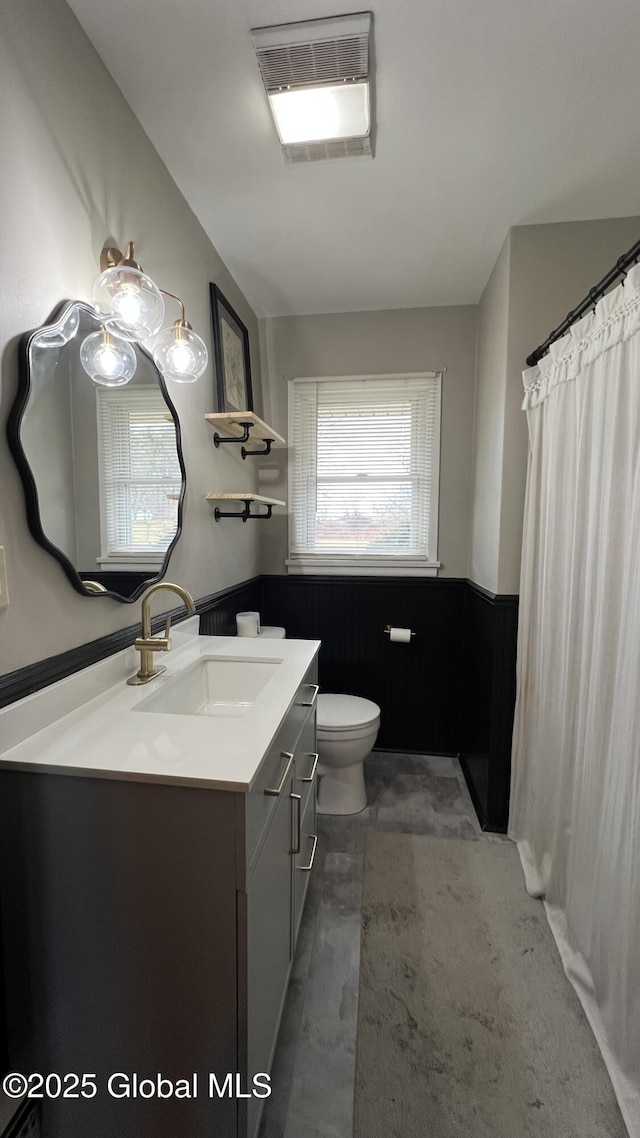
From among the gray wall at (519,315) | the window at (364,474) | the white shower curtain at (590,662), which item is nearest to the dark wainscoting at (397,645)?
the window at (364,474)

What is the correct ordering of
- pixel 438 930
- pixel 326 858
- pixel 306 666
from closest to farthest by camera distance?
1. pixel 306 666
2. pixel 438 930
3. pixel 326 858

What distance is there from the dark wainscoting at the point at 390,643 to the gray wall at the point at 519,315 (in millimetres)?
523

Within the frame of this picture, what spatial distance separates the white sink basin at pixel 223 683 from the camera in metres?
1.37

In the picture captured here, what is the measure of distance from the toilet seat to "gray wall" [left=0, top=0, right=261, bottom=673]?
3.06ft

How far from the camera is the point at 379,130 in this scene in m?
1.41

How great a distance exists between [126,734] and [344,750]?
1.29m

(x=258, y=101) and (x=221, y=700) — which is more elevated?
(x=258, y=101)

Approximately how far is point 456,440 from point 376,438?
0.44 meters

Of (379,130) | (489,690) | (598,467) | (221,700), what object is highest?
(379,130)

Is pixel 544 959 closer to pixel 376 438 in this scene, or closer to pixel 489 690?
pixel 489 690

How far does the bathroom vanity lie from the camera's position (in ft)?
2.61

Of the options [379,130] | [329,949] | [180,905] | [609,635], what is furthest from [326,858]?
[379,130]

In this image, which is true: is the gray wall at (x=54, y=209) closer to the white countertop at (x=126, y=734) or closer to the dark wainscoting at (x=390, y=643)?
the white countertop at (x=126, y=734)

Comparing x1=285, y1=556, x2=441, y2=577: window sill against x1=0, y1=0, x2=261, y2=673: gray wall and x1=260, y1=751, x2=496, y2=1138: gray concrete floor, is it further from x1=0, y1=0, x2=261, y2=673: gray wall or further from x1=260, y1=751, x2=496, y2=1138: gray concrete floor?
x1=0, y1=0, x2=261, y2=673: gray wall
